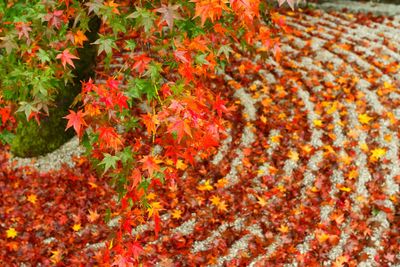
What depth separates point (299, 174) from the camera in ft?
21.7

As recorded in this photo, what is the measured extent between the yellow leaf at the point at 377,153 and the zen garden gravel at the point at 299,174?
0.02 m

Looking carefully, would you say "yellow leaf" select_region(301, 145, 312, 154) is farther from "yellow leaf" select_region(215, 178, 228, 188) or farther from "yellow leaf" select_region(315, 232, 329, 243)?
"yellow leaf" select_region(315, 232, 329, 243)

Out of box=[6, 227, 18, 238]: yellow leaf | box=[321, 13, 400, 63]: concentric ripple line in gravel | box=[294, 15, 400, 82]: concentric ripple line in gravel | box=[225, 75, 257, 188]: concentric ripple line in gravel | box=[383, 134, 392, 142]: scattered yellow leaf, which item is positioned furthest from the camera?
box=[321, 13, 400, 63]: concentric ripple line in gravel

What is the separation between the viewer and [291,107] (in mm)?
7789

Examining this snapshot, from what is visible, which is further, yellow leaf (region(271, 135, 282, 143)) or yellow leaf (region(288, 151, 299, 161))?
yellow leaf (region(271, 135, 282, 143))

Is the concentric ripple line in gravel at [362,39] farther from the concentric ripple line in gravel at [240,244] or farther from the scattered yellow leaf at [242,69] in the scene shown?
the concentric ripple line in gravel at [240,244]

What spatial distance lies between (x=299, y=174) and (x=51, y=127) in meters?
3.38

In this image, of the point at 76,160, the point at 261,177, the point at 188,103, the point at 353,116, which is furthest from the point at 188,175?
the point at 188,103

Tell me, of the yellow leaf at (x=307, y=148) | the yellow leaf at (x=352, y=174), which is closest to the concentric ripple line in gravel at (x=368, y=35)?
the yellow leaf at (x=307, y=148)

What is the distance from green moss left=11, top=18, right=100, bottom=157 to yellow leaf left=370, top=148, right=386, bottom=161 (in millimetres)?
3974

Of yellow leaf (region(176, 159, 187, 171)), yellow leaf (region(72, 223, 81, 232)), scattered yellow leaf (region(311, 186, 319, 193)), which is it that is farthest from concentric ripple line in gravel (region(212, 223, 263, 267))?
yellow leaf (region(72, 223, 81, 232))

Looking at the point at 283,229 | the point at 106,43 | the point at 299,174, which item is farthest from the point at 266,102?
the point at 106,43

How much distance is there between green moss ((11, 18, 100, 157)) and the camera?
6.89 meters

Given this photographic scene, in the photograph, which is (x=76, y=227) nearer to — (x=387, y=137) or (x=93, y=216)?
(x=93, y=216)
